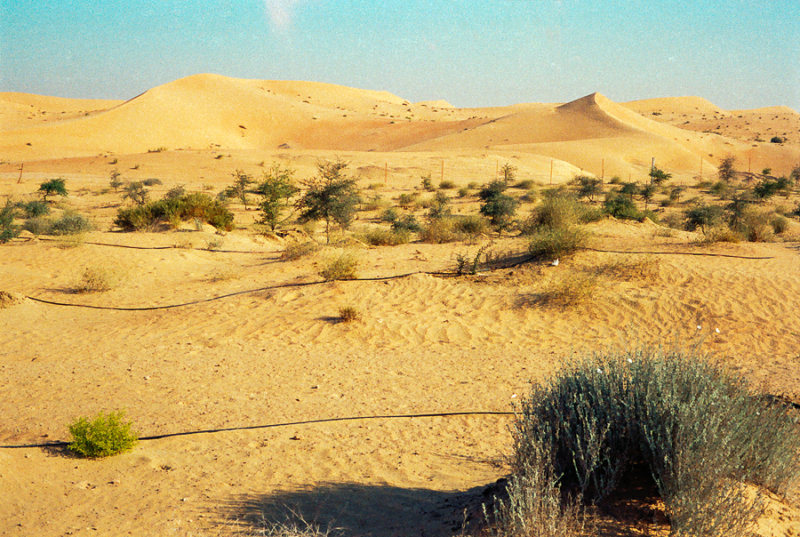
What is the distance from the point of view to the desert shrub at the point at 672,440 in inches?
127

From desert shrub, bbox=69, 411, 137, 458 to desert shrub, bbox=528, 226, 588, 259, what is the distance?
8.93 metres

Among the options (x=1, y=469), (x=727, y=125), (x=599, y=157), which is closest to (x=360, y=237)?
(x=1, y=469)

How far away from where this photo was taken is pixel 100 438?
5.54 metres

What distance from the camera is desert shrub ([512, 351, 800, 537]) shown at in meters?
3.24

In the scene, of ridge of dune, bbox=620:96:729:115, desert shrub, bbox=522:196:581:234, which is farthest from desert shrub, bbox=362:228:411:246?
ridge of dune, bbox=620:96:729:115

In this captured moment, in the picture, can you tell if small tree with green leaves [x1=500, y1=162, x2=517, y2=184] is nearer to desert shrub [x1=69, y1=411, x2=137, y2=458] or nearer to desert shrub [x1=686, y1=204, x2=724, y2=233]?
desert shrub [x1=686, y1=204, x2=724, y2=233]

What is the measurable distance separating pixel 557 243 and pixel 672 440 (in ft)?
29.0

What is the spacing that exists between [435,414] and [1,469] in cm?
424

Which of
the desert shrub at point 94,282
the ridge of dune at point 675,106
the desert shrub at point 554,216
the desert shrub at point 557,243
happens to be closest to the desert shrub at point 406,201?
the desert shrub at point 554,216

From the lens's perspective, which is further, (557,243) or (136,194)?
(136,194)

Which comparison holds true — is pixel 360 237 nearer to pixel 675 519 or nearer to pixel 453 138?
pixel 675 519

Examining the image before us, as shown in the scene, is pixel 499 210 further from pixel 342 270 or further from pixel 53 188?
pixel 53 188

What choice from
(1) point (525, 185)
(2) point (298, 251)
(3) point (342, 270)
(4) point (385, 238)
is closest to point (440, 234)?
(4) point (385, 238)

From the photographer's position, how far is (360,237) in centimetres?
1712
